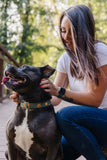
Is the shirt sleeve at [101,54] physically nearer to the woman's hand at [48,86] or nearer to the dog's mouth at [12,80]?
the woman's hand at [48,86]

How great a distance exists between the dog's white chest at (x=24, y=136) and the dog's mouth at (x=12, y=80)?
12.5 inches

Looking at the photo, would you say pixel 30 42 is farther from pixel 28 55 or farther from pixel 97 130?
pixel 97 130

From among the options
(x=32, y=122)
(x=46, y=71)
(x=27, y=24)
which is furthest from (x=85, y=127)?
(x=27, y=24)

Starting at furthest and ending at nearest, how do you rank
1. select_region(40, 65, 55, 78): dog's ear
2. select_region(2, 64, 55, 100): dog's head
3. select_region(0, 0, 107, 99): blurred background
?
select_region(0, 0, 107, 99): blurred background < select_region(40, 65, 55, 78): dog's ear < select_region(2, 64, 55, 100): dog's head

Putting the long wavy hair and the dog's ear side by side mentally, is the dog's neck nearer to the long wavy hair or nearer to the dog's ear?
the dog's ear

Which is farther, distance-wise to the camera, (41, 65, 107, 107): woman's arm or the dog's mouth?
(41, 65, 107, 107): woman's arm

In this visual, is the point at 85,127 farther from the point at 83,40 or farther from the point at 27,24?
the point at 27,24

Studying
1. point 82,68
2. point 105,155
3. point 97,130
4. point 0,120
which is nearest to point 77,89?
point 82,68

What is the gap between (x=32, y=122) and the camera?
1.92m

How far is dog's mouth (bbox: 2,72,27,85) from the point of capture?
71.6 inches

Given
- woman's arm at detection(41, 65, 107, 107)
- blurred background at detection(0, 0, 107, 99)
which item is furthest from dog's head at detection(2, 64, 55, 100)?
blurred background at detection(0, 0, 107, 99)

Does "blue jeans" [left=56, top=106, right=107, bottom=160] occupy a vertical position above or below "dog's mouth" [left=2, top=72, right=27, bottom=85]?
below

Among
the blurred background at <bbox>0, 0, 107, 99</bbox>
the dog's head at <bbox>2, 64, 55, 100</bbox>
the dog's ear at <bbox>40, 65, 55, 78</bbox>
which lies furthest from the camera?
the blurred background at <bbox>0, 0, 107, 99</bbox>

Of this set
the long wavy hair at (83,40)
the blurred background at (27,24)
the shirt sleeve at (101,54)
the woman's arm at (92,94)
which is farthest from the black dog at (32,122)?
the blurred background at (27,24)
